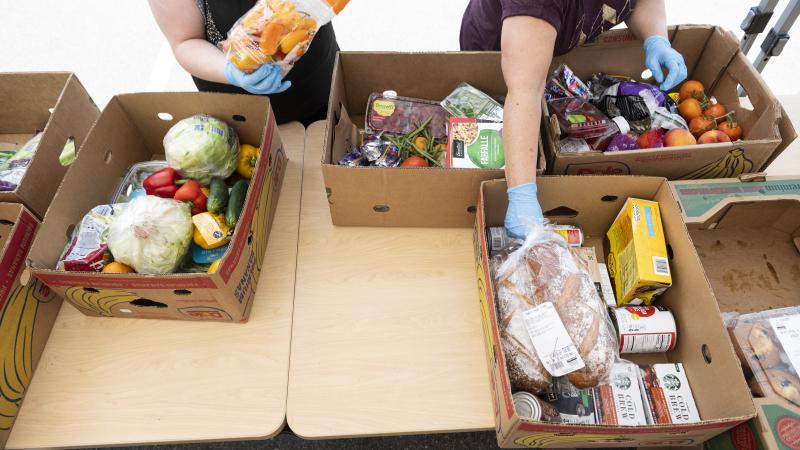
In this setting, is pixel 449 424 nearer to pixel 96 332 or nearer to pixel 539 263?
pixel 539 263

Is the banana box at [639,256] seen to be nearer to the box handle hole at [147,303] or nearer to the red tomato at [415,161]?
the red tomato at [415,161]

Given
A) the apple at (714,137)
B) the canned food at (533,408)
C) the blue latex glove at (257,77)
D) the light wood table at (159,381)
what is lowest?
the light wood table at (159,381)

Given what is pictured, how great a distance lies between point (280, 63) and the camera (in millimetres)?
1451

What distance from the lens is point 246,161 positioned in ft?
5.34

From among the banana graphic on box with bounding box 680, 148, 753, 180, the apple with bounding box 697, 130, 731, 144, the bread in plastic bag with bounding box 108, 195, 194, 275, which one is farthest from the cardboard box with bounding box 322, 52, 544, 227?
the apple with bounding box 697, 130, 731, 144

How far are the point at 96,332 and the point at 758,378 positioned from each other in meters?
1.75

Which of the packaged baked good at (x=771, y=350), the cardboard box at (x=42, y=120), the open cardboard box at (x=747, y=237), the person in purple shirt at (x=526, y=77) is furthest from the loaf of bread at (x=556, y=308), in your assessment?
the cardboard box at (x=42, y=120)

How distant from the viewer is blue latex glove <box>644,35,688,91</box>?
166 cm

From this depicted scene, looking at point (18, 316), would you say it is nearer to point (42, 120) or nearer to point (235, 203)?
point (235, 203)

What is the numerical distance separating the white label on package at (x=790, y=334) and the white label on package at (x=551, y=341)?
1.71 ft

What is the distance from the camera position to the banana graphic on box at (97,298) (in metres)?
1.26

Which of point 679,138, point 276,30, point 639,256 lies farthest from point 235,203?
point 679,138

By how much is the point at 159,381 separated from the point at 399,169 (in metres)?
0.87

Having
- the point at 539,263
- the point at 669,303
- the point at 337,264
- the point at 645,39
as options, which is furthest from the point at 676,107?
the point at 337,264
